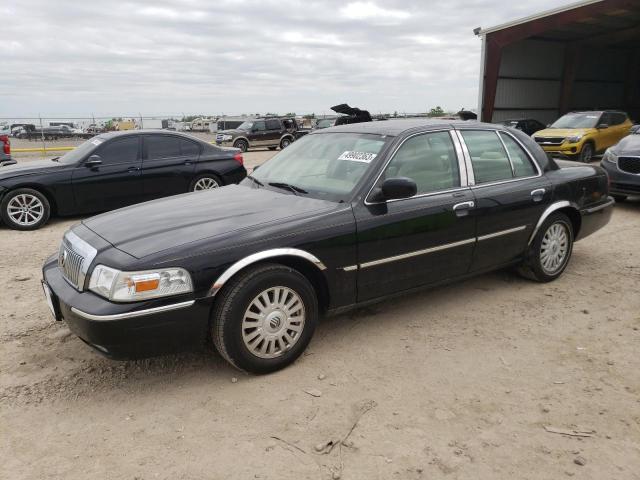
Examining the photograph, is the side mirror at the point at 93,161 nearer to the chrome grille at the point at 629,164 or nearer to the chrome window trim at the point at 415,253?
the chrome window trim at the point at 415,253

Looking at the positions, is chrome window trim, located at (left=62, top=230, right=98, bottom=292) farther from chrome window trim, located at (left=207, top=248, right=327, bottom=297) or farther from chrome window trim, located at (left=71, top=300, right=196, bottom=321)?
chrome window trim, located at (left=207, top=248, right=327, bottom=297)

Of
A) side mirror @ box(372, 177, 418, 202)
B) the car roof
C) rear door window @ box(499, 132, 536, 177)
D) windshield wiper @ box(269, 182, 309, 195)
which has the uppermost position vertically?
the car roof

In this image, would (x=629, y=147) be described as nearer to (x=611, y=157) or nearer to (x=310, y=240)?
(x=611, y=157)

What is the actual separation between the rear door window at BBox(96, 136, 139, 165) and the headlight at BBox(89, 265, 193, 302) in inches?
215

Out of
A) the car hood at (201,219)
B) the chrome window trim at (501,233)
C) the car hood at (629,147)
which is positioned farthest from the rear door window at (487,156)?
the car hood at (629,147)

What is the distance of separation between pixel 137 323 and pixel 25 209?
5673 millimetres

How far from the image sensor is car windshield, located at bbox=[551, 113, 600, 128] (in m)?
15.2

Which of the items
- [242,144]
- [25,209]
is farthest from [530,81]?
[25,209]

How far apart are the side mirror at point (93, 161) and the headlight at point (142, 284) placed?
532cm

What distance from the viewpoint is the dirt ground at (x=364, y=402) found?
249cm

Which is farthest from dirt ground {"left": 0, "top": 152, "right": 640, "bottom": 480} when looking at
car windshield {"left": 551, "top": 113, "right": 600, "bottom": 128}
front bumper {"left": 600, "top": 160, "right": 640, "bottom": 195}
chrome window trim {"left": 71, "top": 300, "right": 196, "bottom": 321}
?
car windshield {"left": 551, "top": 113, "right": 600, "bottom": 128}

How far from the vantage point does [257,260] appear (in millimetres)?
3098

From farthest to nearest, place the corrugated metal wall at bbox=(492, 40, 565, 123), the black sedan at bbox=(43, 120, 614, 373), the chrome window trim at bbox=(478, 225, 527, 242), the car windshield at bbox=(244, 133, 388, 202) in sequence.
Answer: the corrugated metal wall at bbox=(492, 40, 565, 123), the chrome window trim at bbox=(478, 225, 527, 242), the car windshield at bbox=(244, 133, 388, 202), the black sedan at bbox=(43, 120, 614, 373)

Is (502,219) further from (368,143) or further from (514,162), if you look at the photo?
(368,143)
